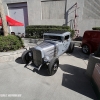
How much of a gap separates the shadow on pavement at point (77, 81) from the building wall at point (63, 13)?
6.92m

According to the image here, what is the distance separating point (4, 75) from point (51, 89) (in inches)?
89.6

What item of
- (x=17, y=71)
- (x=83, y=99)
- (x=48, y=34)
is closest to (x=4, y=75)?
(x=17, y=71)

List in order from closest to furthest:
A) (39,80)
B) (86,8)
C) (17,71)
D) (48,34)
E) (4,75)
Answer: (39,80) < (4,75) < (17,71) < (48,34) < (86,8)

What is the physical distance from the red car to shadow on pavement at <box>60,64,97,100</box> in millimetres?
2410

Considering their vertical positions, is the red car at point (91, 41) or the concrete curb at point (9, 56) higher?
the red car at point (91, 41)

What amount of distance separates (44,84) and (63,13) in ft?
28.9

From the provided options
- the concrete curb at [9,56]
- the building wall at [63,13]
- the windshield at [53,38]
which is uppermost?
the building wall at [63,13]

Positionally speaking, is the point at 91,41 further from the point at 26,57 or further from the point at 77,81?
the point at 26,57

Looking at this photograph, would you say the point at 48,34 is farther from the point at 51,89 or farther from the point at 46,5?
the point at 46,5

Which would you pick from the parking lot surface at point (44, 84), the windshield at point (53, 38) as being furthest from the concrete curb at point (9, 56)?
the windshield at point (53, 38)

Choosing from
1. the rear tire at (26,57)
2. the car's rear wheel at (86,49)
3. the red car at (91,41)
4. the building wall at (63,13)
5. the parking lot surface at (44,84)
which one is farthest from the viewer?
the building wall at (63,13)

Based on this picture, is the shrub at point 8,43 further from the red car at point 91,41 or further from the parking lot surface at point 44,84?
the red car at point 91,41

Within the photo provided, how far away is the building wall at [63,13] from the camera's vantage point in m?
9.37

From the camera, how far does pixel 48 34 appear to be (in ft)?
16.5
